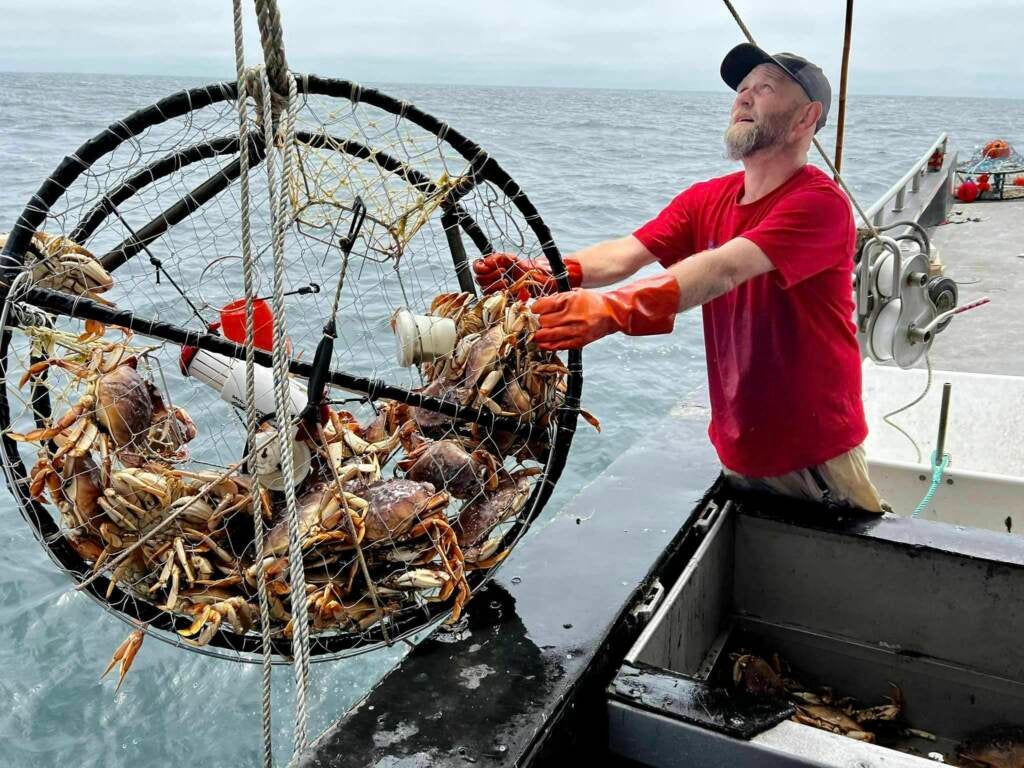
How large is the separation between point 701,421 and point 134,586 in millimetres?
2514

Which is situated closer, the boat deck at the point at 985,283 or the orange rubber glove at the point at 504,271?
the orange rubber glove at the point at 504,271

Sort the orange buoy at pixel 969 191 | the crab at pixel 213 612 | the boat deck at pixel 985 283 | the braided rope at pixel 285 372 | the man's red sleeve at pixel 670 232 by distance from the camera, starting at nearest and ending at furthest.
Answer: the braided rope at pixel 285 372
the crab at pixel 213 612
the man's red sleeve at pixel 670 232
the boat deck at pixel 985 283
the orange buoy at pixel 969 191

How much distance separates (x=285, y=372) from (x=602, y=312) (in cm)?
88

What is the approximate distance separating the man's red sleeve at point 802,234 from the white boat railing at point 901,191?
11.6 feet

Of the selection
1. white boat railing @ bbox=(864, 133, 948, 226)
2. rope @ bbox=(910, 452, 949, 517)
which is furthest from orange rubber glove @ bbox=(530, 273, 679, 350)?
white boat railing @ bbox=(864, 133, 948, 226)

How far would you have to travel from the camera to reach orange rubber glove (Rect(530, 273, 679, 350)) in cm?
223

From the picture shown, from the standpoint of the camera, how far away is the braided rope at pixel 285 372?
1.67 meters

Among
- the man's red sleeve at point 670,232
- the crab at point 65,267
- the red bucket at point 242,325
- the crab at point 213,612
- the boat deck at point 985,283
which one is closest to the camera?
the crab at point 213,612

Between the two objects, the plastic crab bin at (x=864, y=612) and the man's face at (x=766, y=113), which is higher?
the man's face at (x=766, y=113)

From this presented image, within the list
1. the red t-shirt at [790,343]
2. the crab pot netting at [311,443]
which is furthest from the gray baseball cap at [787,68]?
the crab pot netting at [311,443]

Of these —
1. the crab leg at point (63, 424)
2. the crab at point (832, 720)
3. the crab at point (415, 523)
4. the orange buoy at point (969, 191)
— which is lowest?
the crab at point (832, 720)

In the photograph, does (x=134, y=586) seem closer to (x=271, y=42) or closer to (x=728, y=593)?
(x=271, y=42)

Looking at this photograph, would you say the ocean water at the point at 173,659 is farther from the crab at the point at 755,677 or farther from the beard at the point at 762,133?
the beard at the point at 762,133

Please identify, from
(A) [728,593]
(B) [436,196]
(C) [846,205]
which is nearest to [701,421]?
(A) [728,593]
